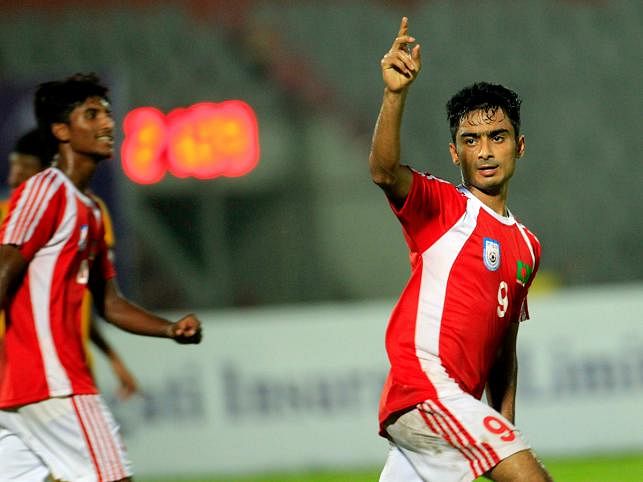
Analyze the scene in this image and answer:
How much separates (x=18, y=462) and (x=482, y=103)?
2.25m

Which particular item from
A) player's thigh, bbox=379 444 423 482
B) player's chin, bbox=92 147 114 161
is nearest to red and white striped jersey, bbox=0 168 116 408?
player's chin, bbox=92 147 114 161

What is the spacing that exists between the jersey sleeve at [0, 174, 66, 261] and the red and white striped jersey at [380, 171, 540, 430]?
4.69 feet

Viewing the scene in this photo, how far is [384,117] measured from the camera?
12.4 feet

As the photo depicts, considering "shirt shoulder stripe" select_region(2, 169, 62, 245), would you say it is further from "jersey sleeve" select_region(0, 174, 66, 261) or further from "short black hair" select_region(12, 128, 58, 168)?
"short black hair" select_region(12, 128, 58, 168)

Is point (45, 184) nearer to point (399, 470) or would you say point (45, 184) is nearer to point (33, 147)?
point (399, 470)

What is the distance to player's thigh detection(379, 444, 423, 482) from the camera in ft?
14.1

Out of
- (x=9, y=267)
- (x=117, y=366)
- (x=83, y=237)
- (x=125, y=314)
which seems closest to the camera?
(x=9, y=267)

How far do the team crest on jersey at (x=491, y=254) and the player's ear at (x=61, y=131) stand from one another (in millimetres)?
1880

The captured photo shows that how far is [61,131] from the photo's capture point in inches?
198

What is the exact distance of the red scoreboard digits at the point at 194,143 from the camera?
11.8 m

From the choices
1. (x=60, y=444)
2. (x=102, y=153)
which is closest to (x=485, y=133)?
(x=102, y=153)

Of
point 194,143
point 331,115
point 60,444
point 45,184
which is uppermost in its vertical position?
point 331,115

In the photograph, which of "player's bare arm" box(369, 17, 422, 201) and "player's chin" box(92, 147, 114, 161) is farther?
"player's chin" box(92, 147, 114, 161)

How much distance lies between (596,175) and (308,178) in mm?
2855
